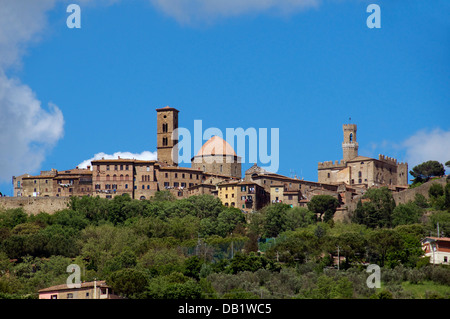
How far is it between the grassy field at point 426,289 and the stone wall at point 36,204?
4200 cm

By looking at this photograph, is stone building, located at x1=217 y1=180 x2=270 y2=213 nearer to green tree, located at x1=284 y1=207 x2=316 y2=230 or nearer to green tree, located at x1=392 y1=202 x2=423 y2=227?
green tree, located at x1=284 y1=207 x2=316 y2=230

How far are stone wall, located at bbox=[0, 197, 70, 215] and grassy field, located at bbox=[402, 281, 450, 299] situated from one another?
4200cm

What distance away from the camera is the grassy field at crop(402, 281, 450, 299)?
189 ft

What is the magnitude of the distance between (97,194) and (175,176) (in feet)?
27.8

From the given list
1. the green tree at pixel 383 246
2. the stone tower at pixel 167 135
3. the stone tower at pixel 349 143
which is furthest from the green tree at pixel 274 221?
the stone tower at pixel 349 143

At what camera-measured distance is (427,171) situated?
104438 mm

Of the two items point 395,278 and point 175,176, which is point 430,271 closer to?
point 395,278

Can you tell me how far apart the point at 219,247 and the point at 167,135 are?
38.1m

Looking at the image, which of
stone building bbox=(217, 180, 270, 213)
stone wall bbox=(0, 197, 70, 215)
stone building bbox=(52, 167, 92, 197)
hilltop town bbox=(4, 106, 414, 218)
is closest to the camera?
stone wall bbox=(0, 197, 70, 215)

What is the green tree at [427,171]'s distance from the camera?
339 ft

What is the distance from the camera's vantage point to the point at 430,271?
63.1m

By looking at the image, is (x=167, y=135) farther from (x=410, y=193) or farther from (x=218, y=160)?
(x=410, y=193)

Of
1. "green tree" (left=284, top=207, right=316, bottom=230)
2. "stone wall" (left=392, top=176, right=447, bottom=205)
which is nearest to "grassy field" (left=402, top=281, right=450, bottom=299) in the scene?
"green tree" (left=284, top=207, right=316, bottom=230)
